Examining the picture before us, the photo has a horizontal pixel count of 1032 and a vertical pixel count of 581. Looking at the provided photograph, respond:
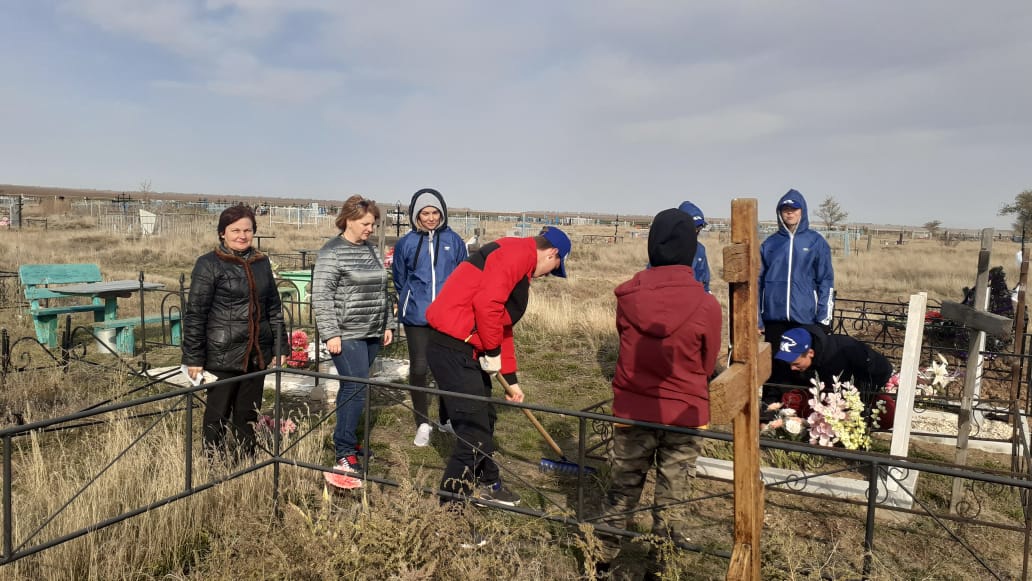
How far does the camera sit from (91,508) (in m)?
3.18

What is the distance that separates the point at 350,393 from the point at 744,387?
299 cm

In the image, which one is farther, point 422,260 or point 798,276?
point 798,276

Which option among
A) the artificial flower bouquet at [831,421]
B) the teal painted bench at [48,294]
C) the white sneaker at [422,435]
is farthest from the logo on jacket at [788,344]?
the teal painted bench at [48,294]

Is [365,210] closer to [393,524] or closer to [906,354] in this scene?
[393,524]

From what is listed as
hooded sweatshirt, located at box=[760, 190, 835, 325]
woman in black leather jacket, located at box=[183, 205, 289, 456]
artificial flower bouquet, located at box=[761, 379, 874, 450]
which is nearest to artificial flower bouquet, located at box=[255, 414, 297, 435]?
woman in black leather jacket, located at box=[183, 205, 289, 456]

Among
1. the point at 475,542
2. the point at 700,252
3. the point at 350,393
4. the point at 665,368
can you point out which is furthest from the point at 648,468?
the point at 700,252

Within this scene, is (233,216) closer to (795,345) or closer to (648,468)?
(648,468)

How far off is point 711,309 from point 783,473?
205 cm

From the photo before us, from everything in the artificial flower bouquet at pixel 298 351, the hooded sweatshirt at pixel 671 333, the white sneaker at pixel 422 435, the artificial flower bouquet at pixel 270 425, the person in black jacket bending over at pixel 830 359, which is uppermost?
the hooded sweatshirt at pixel 671 333

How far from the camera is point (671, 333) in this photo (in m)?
2.83

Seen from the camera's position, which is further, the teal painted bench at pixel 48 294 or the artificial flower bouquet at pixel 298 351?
the teal painted bench at pixel 48 294

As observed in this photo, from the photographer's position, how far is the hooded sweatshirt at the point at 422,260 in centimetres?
467

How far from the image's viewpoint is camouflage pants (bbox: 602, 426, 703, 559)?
2.91 meters

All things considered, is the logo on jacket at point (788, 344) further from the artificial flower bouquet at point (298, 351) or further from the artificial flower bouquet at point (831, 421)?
the artificial flower bouquet at point (298, 351)
